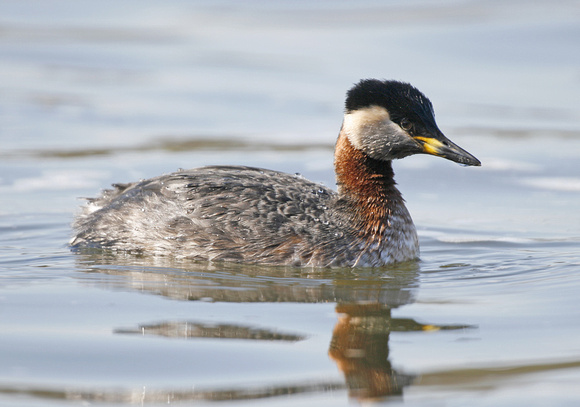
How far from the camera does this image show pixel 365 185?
32.9 ft

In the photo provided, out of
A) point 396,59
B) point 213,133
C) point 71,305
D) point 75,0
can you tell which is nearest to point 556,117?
point 396,59

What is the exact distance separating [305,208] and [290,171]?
4.16 m

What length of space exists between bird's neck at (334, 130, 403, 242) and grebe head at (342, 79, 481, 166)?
26 cm

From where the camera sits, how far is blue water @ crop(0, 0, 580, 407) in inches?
255

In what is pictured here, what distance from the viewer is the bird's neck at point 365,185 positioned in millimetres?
9883

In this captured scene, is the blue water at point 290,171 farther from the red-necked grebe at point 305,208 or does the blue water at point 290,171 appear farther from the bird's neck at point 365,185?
the bird's neck at point 365,185

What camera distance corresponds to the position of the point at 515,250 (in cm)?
1029

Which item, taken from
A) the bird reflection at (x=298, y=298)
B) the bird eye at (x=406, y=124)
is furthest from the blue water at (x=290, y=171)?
the bird eye at (x=406, y=124)

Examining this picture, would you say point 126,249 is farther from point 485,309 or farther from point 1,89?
point 1,89

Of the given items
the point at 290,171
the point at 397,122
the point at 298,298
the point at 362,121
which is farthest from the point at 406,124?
the point at 290,171

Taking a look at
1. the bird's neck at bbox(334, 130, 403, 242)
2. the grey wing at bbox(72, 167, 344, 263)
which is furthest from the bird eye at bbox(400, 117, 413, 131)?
the grey wing at bbox(72, 167, 344, 263)

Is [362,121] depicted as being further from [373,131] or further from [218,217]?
[218,217]

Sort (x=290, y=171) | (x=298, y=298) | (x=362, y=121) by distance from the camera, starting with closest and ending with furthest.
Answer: (x=298, y=298)
(x=362, y=121)
(x=290, y=171)

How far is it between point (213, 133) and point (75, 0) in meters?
11.6
